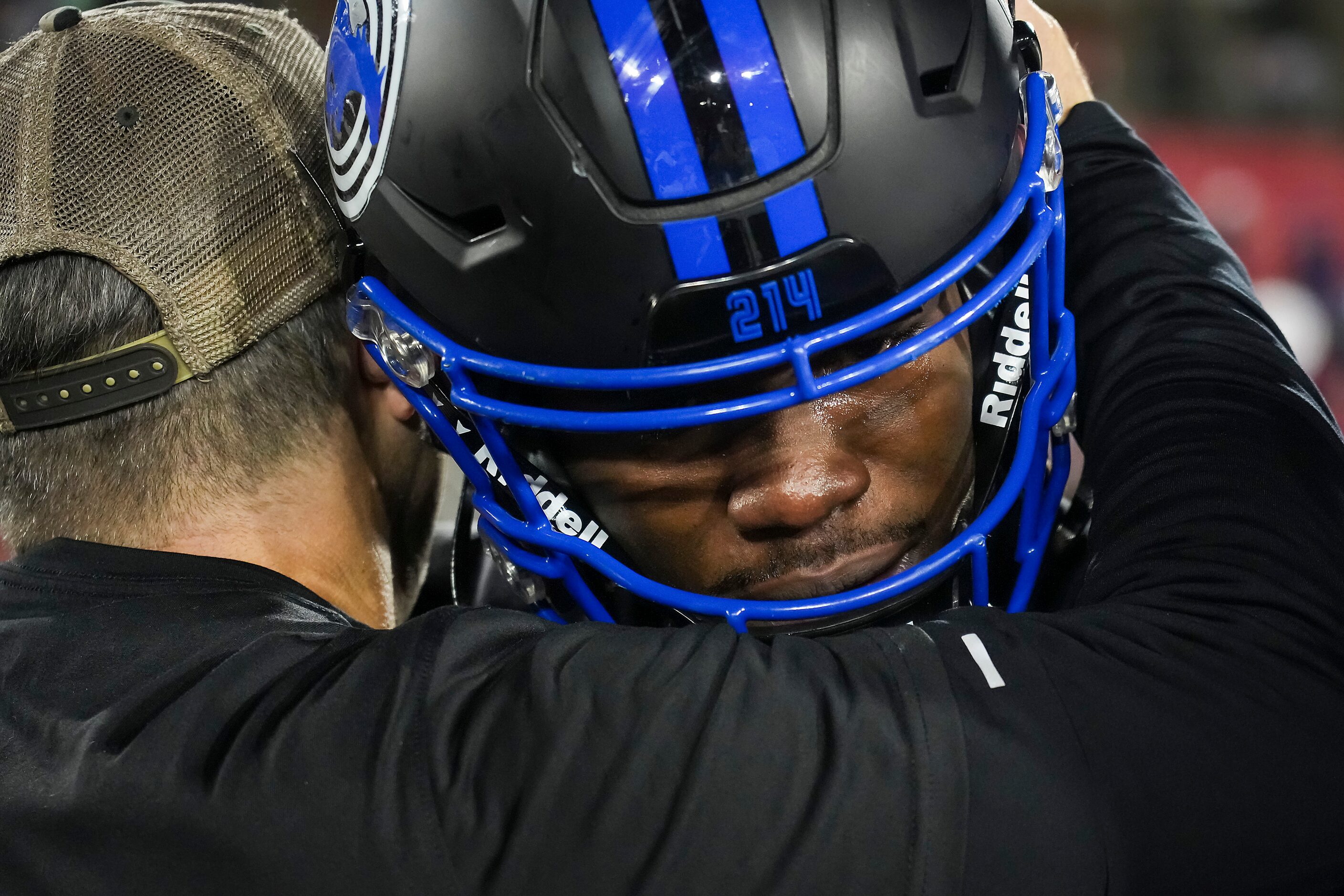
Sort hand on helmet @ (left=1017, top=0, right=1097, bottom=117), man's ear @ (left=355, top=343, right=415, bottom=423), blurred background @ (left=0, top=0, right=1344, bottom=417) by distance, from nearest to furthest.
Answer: man's ear @ (left=355, top=343, right=415, bottom=423) → hand on helmet @ (left=1017, top=0, right=1097, bottom=117) → blurred background @ (left=0, top=0, right=1344, bottom=417)

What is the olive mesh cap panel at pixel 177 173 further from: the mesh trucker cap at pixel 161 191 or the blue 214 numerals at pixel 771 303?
the blue 214 numerals at pixel 771 303

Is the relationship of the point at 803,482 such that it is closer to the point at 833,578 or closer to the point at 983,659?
the point at 833,578

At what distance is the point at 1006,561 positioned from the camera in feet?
5.13

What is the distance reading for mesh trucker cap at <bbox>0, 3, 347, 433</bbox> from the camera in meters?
1.37

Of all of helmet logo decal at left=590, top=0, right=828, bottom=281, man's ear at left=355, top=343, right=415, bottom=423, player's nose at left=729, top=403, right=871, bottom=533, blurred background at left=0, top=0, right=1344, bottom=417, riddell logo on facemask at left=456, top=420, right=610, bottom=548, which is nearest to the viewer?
helmet logo decal at left=590, top=0, right=828, bottom=281

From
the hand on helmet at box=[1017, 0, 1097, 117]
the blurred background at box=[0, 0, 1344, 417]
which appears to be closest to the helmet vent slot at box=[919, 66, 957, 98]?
the hand on helmet at box=[1017, 0, 1097, 117]

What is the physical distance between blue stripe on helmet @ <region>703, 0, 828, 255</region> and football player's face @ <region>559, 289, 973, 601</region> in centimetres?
16

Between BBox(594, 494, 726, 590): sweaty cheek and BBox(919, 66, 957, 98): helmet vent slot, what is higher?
BBox(919, 66, 957, 98): helmet vent slot

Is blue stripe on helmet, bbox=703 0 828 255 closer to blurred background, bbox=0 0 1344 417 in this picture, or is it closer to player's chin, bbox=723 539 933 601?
player's chin, bbox=723 539 933 601

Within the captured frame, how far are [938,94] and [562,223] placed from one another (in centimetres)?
41

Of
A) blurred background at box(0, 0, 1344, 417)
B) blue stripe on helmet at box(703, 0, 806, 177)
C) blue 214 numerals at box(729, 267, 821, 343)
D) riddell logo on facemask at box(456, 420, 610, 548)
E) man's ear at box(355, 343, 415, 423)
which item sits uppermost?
blue stripe on helmet at box(703, 0, 806, 177)

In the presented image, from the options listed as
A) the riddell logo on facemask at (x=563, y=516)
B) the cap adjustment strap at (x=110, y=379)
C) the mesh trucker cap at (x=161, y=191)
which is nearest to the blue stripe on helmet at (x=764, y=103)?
the riddell logo on facemask at (x=563, y=516)

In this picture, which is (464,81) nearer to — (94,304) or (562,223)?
(562,223)

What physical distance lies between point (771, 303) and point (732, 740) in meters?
0.43
